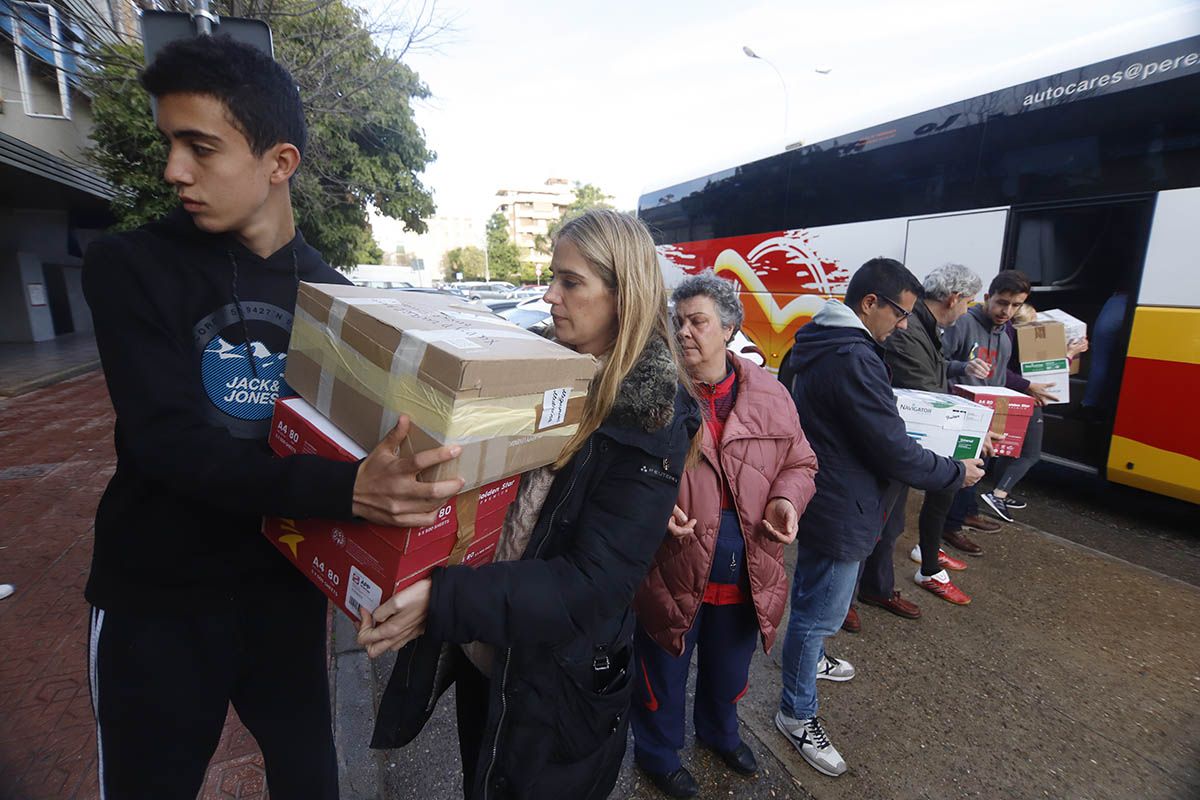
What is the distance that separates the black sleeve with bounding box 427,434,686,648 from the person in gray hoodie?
4023mm

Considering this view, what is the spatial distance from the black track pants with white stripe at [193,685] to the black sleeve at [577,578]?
2.20 ft

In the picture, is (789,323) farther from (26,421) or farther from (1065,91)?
(26,421)

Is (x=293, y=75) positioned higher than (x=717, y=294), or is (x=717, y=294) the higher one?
(x=293, y=75)

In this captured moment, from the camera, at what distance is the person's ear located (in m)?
1.33

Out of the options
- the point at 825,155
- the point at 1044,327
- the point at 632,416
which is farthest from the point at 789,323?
the point at 632,416

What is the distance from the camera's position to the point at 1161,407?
4.55 m

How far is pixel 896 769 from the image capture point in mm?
2479

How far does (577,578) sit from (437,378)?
0.56 meters

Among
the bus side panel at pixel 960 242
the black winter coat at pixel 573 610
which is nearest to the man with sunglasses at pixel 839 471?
the black winter coat at pixel 573 610

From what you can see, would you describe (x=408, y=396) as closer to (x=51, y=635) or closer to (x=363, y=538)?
(x=363, y=538)

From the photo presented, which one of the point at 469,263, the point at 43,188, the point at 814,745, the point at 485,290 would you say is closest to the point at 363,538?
the point at 814,745

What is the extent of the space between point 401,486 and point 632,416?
1.81 ft

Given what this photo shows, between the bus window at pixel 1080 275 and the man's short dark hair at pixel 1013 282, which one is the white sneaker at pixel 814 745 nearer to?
the man's short dark hair at pixel 1013 282

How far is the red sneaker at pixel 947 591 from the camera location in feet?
12.4
